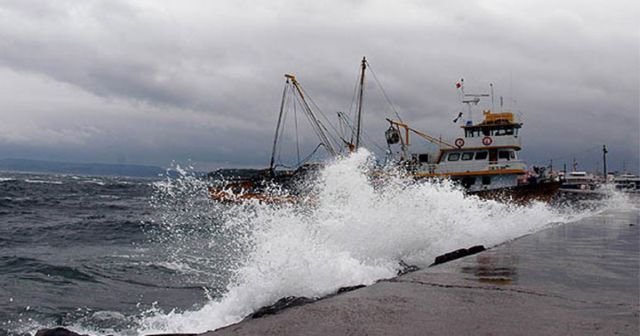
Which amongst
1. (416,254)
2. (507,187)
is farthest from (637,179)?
(416,254)

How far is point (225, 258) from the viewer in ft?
46.2

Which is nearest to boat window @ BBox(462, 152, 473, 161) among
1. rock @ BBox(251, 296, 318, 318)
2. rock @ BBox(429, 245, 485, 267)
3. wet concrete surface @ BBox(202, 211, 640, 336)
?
rock @ BBox(429, 245, 485, 267)

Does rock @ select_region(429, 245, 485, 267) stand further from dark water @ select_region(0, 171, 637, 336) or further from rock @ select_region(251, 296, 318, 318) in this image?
rock @ select_region(251, 296, 318, 318)

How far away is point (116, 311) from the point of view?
8.62 metres

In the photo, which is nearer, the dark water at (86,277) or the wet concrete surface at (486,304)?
the wet concrete surface at (486,304)

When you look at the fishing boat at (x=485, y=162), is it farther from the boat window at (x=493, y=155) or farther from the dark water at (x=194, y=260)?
the dark water at (x=194, y=260)

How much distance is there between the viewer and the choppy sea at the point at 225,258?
6.72m

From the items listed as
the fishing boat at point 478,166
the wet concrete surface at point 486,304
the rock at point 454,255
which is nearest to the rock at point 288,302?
the wet concrete surface at point 486,304

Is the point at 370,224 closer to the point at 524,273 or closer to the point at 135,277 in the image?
the point at 524,273

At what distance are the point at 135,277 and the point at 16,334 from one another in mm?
4126

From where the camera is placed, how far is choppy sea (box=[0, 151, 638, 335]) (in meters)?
6.72

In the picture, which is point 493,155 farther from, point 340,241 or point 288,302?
point 288,302

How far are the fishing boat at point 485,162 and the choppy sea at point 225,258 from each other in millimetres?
7487

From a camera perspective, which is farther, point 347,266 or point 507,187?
point 507,187
